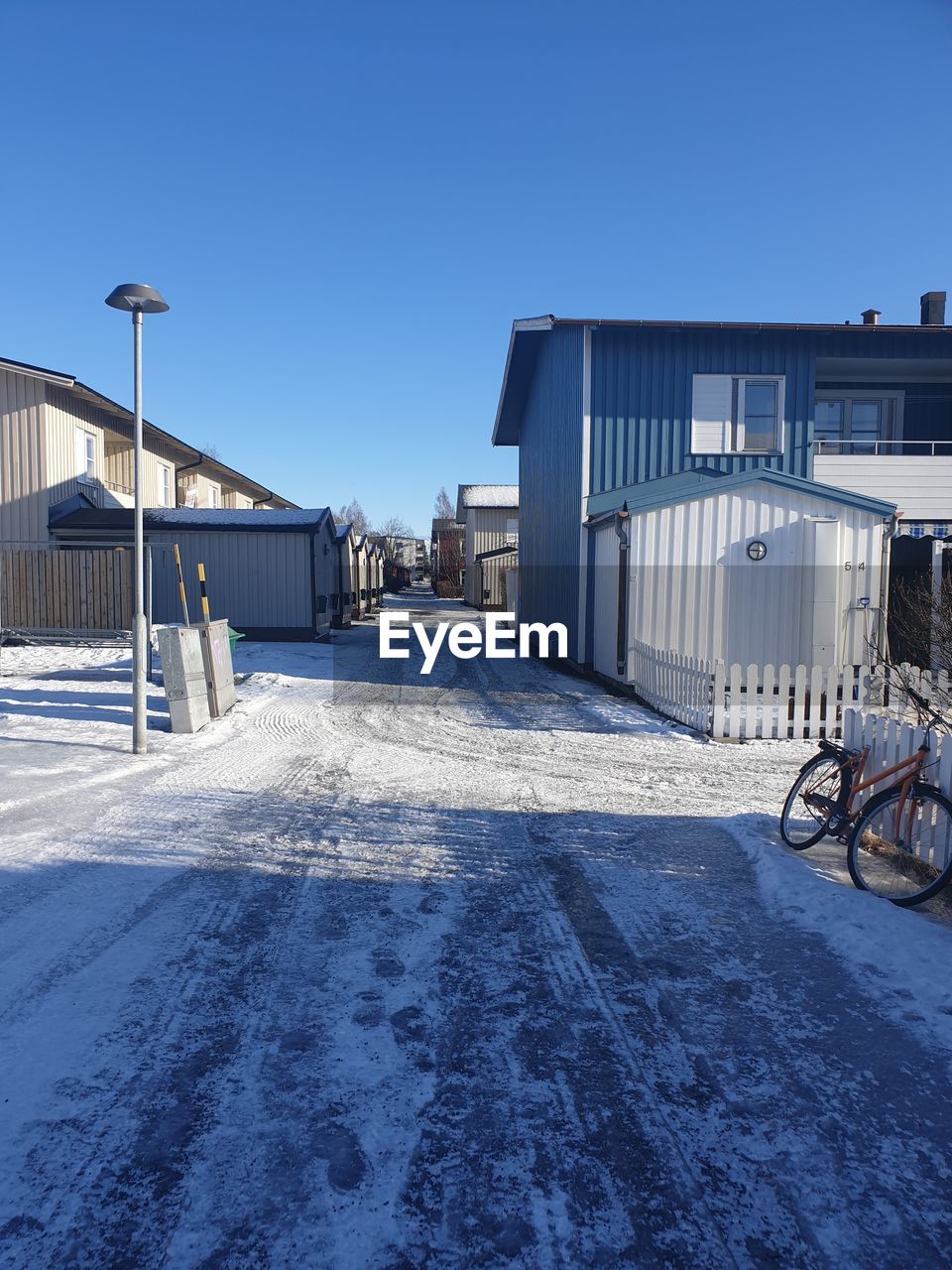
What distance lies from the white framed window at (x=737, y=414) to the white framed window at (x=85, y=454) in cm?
1592

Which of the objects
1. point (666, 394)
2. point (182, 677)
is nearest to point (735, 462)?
point (666, 394)

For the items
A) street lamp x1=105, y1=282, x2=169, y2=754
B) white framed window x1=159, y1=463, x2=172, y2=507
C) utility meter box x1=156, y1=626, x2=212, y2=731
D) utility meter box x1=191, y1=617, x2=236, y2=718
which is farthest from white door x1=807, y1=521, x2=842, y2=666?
white framed window x1=159, y1=463, x2=172, y2=507

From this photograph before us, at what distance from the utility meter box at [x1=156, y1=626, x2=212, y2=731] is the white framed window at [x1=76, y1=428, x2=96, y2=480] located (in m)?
14.5

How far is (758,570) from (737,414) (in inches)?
228

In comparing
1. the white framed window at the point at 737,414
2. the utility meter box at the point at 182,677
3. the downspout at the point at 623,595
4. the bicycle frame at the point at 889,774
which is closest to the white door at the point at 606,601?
the downspout at the point at 623,595

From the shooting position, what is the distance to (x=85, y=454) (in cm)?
2220

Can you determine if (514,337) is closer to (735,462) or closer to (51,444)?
(735,462)

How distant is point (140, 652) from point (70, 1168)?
21.8 feet

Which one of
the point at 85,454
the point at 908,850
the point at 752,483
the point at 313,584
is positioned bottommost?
the point at 908,850

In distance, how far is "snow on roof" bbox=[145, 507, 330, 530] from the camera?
21.3 metres

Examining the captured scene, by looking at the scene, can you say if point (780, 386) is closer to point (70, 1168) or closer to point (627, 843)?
point (627, 843)

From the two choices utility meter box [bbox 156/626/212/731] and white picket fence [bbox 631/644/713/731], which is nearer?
utility meter box [bbox 156/626/212/731]

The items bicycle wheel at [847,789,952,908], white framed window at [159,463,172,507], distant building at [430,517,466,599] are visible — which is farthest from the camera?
distant building at [430,517,466,599]

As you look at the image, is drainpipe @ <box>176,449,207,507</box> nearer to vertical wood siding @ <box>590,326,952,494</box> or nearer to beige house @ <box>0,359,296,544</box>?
beige house @ <box>0,359,296,544</box>
